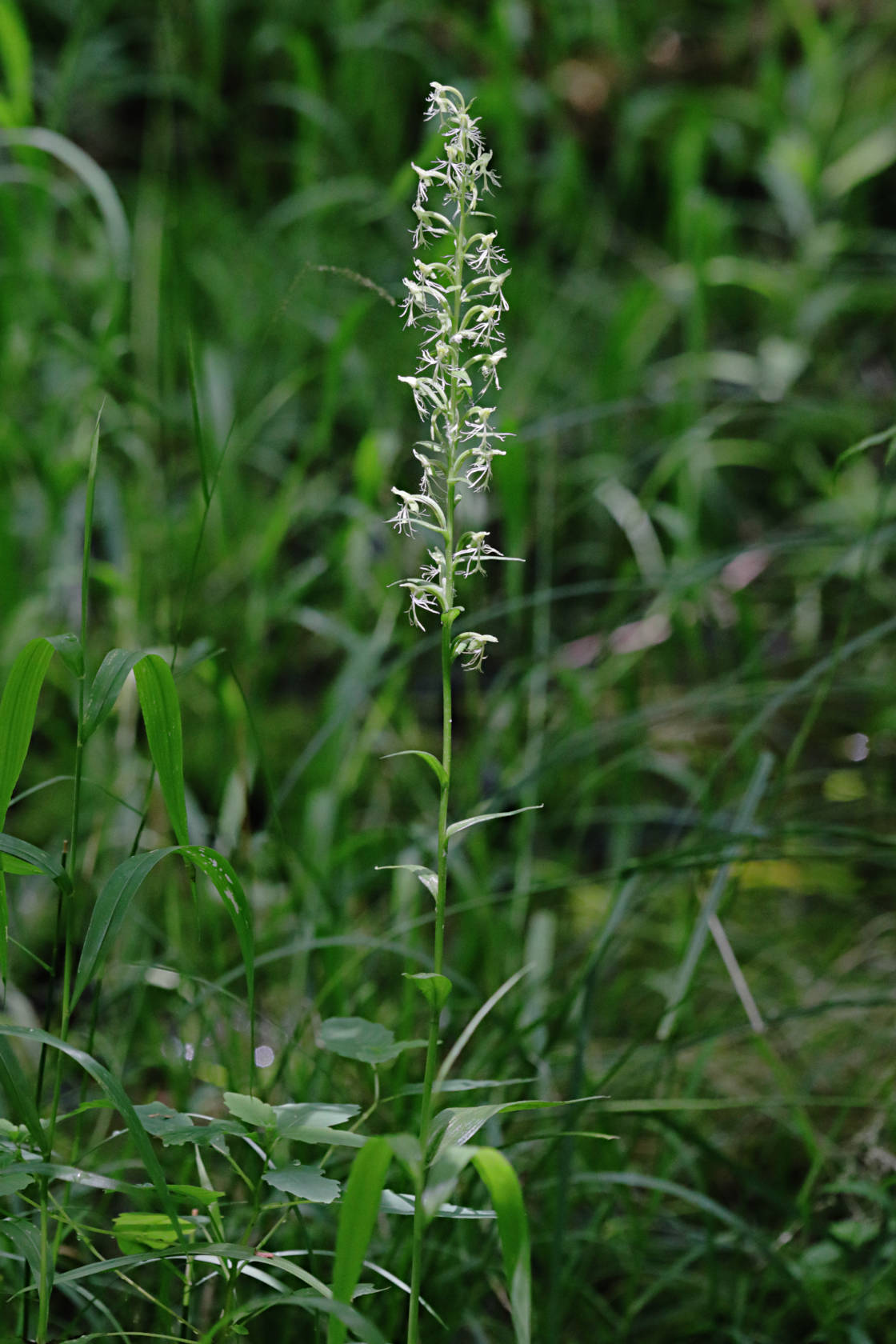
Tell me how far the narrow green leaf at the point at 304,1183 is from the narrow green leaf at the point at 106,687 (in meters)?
0.25

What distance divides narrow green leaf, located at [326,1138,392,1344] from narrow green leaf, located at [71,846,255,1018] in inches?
5.1

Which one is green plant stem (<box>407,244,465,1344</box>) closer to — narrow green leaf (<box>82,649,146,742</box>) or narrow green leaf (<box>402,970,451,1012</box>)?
narrow green leaf (<box>402,970,451,1012</box>)

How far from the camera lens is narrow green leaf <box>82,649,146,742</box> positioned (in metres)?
0.58

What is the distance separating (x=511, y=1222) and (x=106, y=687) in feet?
1.08

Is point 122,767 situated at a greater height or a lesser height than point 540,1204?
greater

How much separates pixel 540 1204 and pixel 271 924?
1.18 feet

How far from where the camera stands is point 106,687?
23.3 inches

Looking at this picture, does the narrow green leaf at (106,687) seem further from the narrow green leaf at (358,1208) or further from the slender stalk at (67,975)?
the narrow green leaf at (358,1208)

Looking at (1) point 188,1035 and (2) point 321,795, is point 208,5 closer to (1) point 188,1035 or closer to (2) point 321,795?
(2) point 321,795

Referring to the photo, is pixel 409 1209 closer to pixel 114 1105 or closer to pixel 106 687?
pixel 114 1105

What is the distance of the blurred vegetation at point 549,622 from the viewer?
94 centimetres

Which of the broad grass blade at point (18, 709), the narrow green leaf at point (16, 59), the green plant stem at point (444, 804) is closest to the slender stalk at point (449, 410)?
the green plant stem at point (444, 804)

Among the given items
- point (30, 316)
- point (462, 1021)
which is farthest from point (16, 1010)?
point (30, 316)

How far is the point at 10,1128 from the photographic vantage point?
0.59 meters
